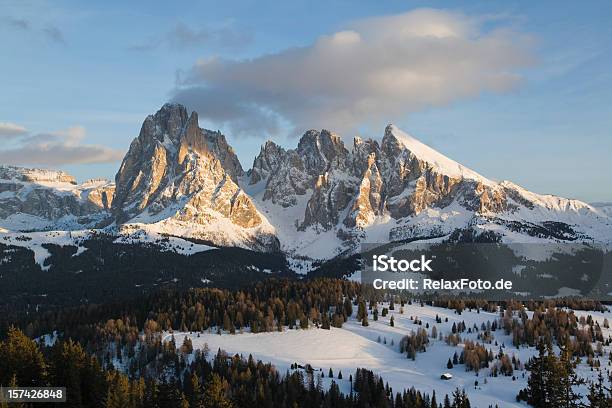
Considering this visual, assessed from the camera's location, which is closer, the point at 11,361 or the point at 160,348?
the point at 11,361

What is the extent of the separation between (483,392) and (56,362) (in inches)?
4269

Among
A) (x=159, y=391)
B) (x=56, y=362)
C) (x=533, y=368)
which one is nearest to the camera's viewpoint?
(x=159, y=391)

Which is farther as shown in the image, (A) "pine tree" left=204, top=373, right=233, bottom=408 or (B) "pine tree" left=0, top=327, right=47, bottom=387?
(B) "pine tree" left=0, top=327, right=47, bottom=387

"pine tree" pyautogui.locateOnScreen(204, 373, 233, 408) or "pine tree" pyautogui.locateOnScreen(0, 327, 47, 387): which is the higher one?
"pine tree" pyautogui.locateOnScreen(0, 327, 47, 387)

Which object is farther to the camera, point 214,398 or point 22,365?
point 22,365

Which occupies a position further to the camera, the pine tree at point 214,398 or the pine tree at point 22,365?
the pine tree at point 22,365

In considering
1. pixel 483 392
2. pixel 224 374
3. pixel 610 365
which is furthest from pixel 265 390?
pixel 610 365

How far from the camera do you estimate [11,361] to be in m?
117

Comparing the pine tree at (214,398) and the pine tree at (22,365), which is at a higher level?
the pine tree at (22,365)

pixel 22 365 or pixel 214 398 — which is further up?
pixel 22 365

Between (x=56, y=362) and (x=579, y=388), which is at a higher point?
(x=56, y=362)

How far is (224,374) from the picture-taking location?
16575 cm

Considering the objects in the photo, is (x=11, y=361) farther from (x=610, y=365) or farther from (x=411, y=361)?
(x=610, y=365)

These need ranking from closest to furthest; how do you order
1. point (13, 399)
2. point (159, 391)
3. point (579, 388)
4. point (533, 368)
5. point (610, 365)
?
point (13, 399) < point (159, 391) < point (533, 368) < point (579, 388) < point (610, 365)
